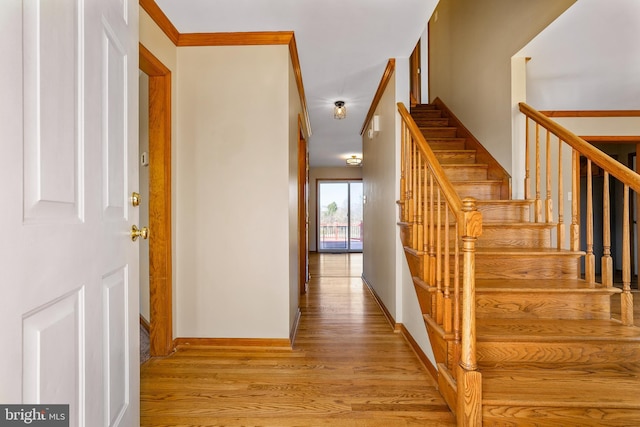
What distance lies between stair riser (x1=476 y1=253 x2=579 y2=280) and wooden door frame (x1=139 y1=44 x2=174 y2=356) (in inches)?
85.3

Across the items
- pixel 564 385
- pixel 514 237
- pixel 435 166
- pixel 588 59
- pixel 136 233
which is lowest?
pixel 564 385

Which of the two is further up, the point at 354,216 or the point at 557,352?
the point at 354,216

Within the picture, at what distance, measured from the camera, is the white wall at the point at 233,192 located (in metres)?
2.50

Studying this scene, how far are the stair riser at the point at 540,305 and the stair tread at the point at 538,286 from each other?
3 cm

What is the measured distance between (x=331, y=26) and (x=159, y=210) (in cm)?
177

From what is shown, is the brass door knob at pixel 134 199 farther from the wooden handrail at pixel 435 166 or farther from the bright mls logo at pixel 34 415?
the wooden handrail at pixel 435 166

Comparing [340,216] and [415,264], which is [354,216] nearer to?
[340,216]

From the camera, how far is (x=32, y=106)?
735 mm

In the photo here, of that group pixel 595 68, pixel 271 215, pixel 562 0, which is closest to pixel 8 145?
pixel 271 215

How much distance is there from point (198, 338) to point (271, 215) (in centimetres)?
105

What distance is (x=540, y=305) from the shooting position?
6.72ft

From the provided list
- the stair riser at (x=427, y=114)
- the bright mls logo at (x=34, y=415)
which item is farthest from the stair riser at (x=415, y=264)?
the stair riser at (x=427, y=114)

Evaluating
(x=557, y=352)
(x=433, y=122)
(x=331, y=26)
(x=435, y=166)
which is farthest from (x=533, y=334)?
(x=433, y=122)

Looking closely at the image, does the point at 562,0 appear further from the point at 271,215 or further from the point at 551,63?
the point at 271,215
